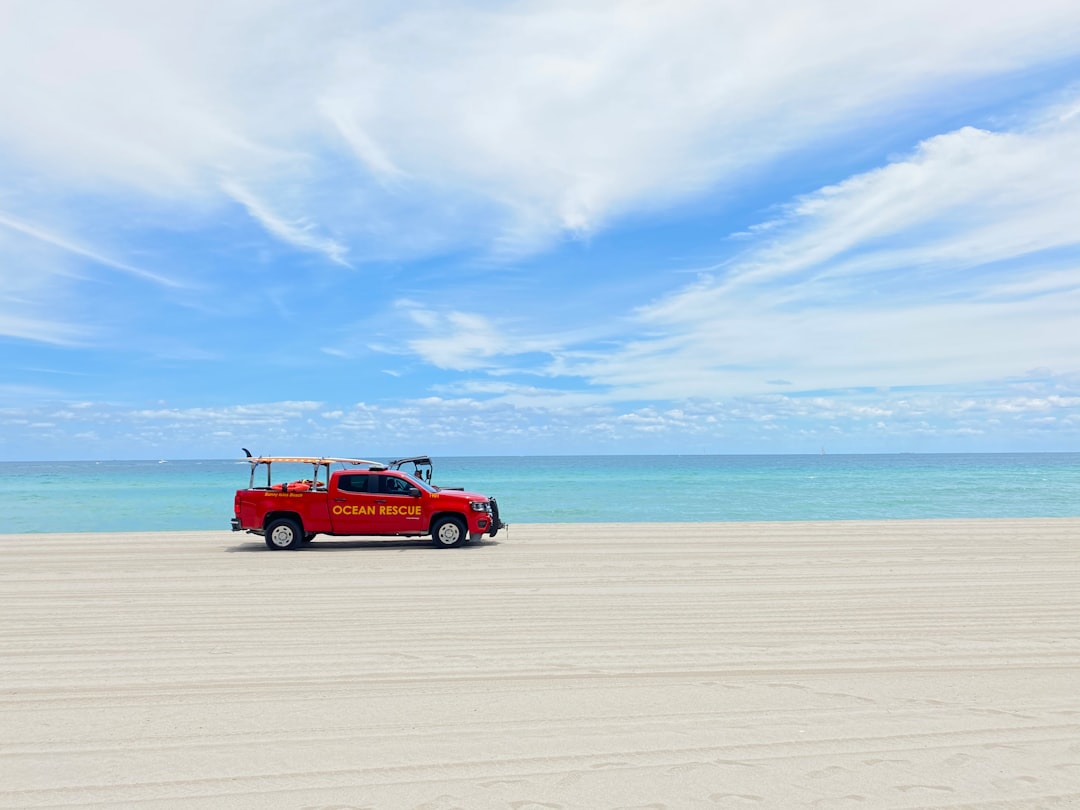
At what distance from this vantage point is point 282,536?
59.5ft

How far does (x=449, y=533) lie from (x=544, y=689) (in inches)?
454

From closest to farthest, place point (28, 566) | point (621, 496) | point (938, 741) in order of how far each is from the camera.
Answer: point (938, 741)
point (28, 566)
point (621, 496)

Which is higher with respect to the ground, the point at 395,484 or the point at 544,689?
the point at 395,484

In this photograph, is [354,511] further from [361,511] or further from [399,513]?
[399,513]

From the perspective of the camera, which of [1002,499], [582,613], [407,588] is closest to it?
[582,613]

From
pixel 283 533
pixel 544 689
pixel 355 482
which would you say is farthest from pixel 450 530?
pixel 544 689

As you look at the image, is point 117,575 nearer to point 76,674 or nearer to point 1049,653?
point 76,674

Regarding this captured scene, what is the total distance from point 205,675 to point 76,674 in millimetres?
1167

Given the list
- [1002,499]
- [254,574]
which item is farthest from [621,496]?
[254,574]

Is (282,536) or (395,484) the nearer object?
(282,536)

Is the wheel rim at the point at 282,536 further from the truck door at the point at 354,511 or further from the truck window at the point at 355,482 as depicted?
the truck window at the point at 355,482

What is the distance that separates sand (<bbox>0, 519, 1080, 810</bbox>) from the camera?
481 cm

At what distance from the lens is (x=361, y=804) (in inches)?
178

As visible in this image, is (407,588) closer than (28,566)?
Yes
